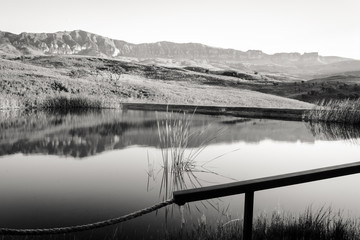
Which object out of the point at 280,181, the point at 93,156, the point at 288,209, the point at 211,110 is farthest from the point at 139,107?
the point at 280,181

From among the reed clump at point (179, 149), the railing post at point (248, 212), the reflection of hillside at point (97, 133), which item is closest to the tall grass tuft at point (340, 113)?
the reflection of hillside at point (97, 133)

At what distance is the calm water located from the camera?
5.63 meters

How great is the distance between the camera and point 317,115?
1838cm

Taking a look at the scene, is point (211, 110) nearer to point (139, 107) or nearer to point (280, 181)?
point (139, 107)


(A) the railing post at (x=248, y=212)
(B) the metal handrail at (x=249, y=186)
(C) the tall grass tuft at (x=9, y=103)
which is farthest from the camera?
(C) the tall grass tuft at (x=9, y=103)

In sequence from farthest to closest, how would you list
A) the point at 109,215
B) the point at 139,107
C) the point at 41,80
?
the point at 41,80
the point at 139,107
the point at 109,215

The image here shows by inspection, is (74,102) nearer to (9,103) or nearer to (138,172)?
(9,103)

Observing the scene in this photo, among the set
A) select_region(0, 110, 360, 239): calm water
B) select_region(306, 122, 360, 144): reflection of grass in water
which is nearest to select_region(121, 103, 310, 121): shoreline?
select_region(306, 122, 360, 144): reflection of grass in water

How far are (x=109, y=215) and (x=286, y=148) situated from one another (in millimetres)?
8333

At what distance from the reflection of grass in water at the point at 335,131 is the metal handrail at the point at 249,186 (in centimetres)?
1167

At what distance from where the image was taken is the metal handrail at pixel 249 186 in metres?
2.33

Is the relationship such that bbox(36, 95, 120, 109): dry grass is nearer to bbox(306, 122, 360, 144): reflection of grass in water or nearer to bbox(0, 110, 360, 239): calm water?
bbox(0, 110, 360, 239): calm water

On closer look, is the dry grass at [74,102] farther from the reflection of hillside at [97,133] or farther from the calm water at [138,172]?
the calm water at [138,172]

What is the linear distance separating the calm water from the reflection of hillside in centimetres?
4
